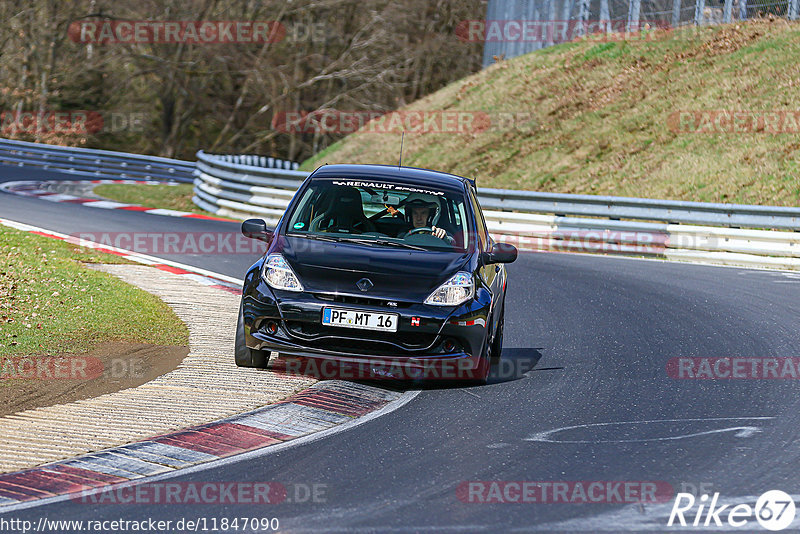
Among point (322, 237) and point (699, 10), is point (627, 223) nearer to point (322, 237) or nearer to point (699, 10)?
point (322, 237)

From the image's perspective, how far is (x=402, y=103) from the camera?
48094mm

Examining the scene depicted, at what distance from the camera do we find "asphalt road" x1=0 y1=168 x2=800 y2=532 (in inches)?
206

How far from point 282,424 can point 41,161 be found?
27.7m

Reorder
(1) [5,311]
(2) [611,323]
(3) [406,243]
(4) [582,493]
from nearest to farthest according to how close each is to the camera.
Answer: (4) [582,493], (3) [406,243], (1) [5,311], (2) [611,323]

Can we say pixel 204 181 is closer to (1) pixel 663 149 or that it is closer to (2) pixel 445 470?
(1) pixel 663 149

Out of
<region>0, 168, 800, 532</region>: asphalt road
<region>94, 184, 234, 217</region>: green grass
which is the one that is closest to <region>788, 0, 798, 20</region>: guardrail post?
<region>94, 184, 234, 217</region>: green grass

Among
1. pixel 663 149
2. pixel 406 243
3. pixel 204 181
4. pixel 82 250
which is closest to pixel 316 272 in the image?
pixel 406 243

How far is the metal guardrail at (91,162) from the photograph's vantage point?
32.5m

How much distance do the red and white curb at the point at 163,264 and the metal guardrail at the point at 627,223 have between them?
5.34m
